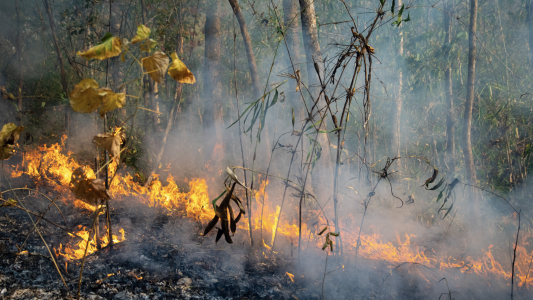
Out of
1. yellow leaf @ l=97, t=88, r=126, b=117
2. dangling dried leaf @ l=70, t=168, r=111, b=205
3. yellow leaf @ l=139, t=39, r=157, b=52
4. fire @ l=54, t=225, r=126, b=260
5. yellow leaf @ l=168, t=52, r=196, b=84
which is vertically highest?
yellow leaf @ l=139, t=39, r=157, b=52

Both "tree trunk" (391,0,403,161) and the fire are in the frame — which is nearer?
the fire

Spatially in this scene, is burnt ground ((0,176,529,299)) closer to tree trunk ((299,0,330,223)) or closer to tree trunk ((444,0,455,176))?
tree trunk ((299,0,330,223))

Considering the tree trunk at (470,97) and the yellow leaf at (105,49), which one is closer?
the yellow leaf at (105,49)

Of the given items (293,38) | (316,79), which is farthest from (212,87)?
(316,79)

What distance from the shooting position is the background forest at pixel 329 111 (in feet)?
12.3

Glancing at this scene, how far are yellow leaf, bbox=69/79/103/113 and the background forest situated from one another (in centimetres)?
145

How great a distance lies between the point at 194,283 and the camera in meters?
2.54

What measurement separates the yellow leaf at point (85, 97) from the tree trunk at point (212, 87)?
14.5ft

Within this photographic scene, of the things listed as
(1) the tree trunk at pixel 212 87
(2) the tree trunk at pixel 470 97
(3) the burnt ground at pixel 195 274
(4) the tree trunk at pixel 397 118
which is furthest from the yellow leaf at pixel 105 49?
(4) the tree trunk at pixel 397 118

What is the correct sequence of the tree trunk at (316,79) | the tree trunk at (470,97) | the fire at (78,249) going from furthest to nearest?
the tree trunk at (470,97), the tree trunk at (316,79), the fire at (78,249)

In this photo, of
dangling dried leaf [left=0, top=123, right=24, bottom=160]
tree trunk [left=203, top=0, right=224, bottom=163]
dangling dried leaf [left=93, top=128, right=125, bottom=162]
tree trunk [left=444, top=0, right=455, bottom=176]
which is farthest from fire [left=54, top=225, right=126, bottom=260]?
tree trunk [left=444, top=0, right=455, bottom=176]

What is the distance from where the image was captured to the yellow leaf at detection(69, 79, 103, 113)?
4.22ft

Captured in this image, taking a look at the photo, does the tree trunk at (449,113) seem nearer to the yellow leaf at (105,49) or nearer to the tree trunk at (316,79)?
the tree trunk at (316,79)

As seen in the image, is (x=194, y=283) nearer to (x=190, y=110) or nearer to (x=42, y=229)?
(x=42, y=229)
